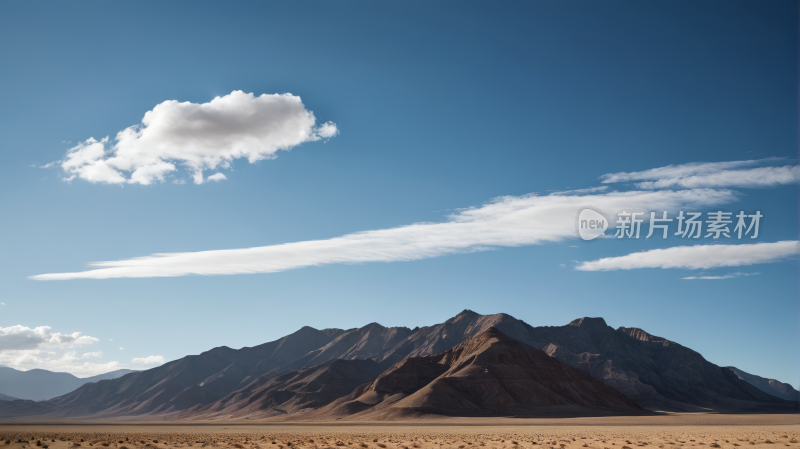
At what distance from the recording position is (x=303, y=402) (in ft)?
641

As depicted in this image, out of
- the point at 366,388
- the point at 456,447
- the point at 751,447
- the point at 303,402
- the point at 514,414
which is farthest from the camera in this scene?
the point at 303,402

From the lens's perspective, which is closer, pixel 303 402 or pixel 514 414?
pixel 514 414

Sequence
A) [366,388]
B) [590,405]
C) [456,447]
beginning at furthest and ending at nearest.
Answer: [366,388] < [590,405] < [456,447]

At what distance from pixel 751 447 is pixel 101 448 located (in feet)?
129

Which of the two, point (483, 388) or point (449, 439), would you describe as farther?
point (483, 388)

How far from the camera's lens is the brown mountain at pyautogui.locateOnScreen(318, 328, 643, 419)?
135 metres

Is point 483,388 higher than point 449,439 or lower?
lower

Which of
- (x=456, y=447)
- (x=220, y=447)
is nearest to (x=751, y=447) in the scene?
(x=456, y=447)

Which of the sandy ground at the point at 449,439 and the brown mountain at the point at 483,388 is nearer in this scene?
the sandy ground at the point at 449,439

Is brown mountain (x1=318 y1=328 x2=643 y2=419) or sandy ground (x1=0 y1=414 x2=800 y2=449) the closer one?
sandy ground (x1=0 y1=414 x2=800 y2=449)

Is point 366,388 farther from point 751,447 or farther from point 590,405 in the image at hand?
point 751,447

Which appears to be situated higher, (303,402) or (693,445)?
(693,445)

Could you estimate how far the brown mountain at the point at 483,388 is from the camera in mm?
135000

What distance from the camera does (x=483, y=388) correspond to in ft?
474
